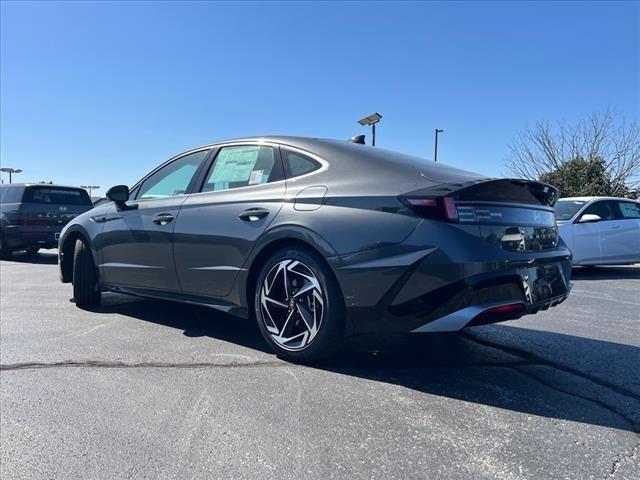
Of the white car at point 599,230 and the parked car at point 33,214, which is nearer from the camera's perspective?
the white car at point 599,230

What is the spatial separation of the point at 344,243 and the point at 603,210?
808 cm

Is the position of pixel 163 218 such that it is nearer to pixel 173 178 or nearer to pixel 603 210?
pixel 173 178

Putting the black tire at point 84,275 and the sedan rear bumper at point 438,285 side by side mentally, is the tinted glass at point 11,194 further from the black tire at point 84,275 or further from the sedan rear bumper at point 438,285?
the sedan rear bumper at point 438,285

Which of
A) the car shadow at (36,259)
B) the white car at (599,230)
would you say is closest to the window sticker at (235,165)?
the white car at (599,230)

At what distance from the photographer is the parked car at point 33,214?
35.2 feet

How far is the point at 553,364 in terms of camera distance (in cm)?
348

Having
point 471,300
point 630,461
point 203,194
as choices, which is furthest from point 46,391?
point 630,461

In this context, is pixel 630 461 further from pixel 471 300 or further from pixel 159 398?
pixel 159 398

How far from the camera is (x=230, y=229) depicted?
3.71 meters

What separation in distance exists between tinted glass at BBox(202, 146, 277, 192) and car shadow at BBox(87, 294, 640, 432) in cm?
121

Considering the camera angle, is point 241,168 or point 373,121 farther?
point 373,121

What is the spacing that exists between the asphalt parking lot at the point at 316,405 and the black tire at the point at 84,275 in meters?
0.74

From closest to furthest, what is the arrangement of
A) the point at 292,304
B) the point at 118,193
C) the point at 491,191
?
the point at 491,191, the point at 292,304, the point at 118,193

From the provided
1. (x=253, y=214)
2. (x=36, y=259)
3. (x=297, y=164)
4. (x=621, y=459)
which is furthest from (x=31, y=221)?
(x=621, y=459)
